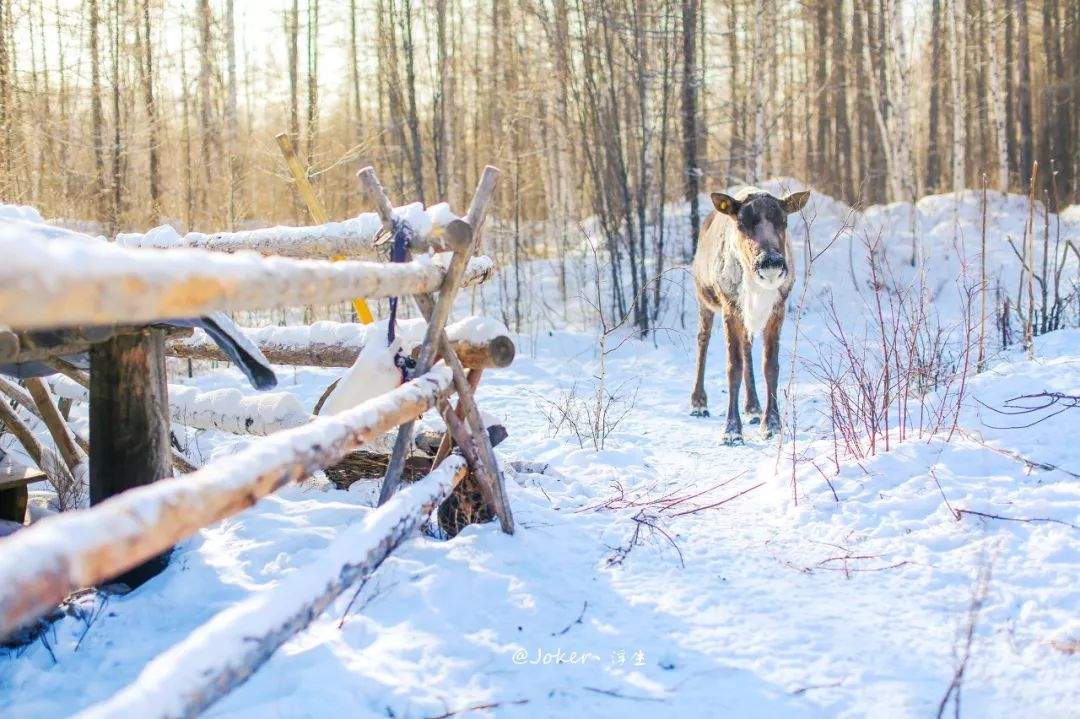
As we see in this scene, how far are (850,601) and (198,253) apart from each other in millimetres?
2528

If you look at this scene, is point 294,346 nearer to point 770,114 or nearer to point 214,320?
point 214,320

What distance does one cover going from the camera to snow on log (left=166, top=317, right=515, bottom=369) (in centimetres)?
349

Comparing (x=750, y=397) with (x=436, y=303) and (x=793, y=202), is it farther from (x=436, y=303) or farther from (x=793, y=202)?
(x=436, y=303)

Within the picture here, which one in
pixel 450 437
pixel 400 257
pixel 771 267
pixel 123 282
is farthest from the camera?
pixel 771 267

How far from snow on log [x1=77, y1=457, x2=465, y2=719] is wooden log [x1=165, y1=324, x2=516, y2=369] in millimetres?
1263

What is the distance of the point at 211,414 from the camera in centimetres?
462

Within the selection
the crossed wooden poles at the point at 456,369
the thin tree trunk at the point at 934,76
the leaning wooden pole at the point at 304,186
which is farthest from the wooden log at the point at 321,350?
the thin tree trunk at the point at 934,76

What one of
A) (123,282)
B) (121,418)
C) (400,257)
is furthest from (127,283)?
(121,418)

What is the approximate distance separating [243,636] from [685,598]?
1864mm

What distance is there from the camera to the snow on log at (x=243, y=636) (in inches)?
48.4

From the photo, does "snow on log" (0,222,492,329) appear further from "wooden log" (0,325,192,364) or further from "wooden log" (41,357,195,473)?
"wooden log" (41,357,195,473)

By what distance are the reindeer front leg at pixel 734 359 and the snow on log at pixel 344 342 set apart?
A: 108 inches

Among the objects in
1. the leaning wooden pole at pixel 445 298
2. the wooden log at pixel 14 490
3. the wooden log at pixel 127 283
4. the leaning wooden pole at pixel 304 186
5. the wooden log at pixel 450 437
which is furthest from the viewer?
the leaning wooden pole at pixel 304 186

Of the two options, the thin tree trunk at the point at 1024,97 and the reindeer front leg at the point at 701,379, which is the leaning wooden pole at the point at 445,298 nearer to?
the reindeer front leg at the point at 701,379
